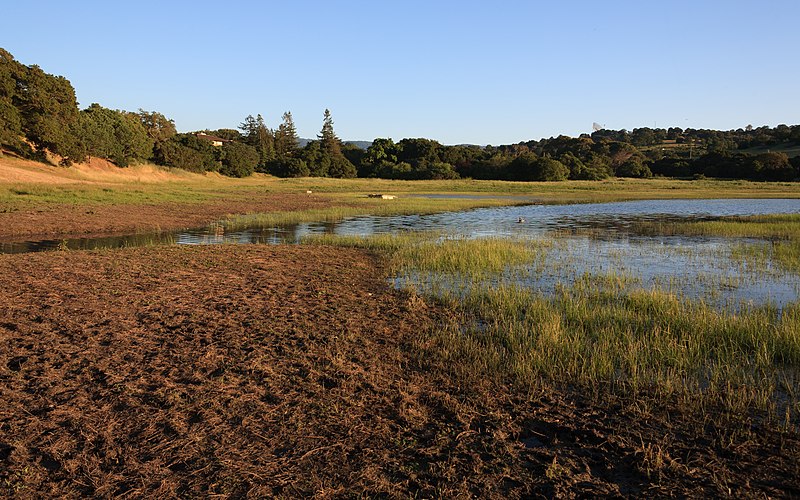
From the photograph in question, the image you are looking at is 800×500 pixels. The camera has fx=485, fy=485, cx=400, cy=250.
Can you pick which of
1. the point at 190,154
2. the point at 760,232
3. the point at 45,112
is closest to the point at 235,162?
the point at 190,154

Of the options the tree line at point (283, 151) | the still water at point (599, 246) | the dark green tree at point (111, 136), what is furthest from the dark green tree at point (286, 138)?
the still water at point (599, 246)

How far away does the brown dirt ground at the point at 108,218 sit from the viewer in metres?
24.7

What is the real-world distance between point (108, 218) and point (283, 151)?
11090 centimetres

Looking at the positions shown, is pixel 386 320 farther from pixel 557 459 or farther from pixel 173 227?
pixel 173 227

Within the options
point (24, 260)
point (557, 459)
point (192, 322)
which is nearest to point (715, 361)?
point (557, 459)

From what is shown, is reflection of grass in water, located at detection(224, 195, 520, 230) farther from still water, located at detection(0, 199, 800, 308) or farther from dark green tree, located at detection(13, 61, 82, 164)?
dark green tree, located at detection(13, 61, 82, 164)

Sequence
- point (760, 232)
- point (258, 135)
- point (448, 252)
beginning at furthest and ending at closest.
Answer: point (258, 135) < point (760, 232) < point (448, 252)

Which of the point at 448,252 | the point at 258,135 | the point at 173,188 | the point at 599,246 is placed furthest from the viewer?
the point at 258,135

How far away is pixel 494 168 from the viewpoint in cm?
11562

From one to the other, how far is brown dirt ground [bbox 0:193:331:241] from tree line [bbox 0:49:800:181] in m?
32.4

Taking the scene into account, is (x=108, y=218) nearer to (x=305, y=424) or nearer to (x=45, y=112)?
(x=305, y=424)

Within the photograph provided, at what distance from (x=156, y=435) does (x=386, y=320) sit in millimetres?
5420

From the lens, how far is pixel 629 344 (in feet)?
27.1

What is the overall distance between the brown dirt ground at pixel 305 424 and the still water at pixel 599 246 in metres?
7.31
